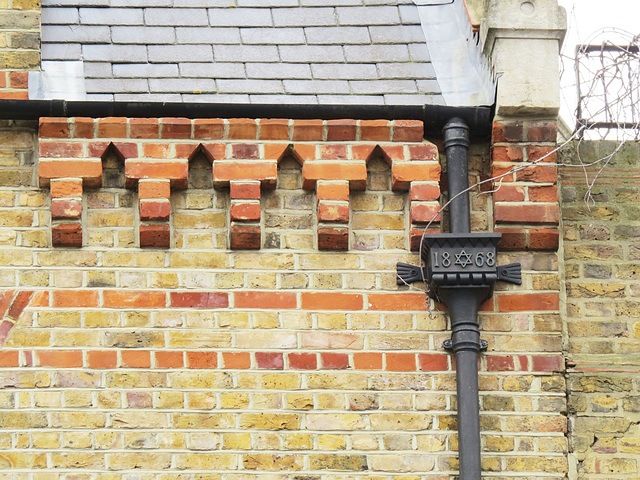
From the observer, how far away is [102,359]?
633 cm

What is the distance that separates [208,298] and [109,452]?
85 centimetres

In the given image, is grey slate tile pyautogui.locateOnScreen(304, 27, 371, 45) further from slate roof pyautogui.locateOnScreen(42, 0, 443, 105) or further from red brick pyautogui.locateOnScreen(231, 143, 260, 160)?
red brick pyautogui.locateOnScreen(231, 143, 260, 160)

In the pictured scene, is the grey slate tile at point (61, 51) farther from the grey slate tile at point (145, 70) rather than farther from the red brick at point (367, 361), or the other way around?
the red brick at point (367, 361)

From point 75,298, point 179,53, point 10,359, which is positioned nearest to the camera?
point 10,359

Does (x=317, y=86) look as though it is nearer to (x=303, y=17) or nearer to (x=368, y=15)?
(x=303, y=17)

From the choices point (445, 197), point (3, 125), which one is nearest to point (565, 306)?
point (445, 197)

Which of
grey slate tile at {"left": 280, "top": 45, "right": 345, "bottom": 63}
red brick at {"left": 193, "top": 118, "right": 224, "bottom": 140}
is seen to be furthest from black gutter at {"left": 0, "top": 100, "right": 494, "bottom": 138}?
grey slate tile at {"left": 280, "top": 45, "right": 345, "bottom": 63}

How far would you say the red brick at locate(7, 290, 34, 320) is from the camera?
21.0 ft

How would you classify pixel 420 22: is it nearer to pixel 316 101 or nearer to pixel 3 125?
pixel 316 101

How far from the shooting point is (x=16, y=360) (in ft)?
20.7

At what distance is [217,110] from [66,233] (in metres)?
0.93

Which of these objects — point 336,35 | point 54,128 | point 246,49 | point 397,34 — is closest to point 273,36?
point 246,49

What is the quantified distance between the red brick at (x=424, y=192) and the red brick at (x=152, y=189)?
117 centimetres

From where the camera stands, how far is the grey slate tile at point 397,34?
7.16m
